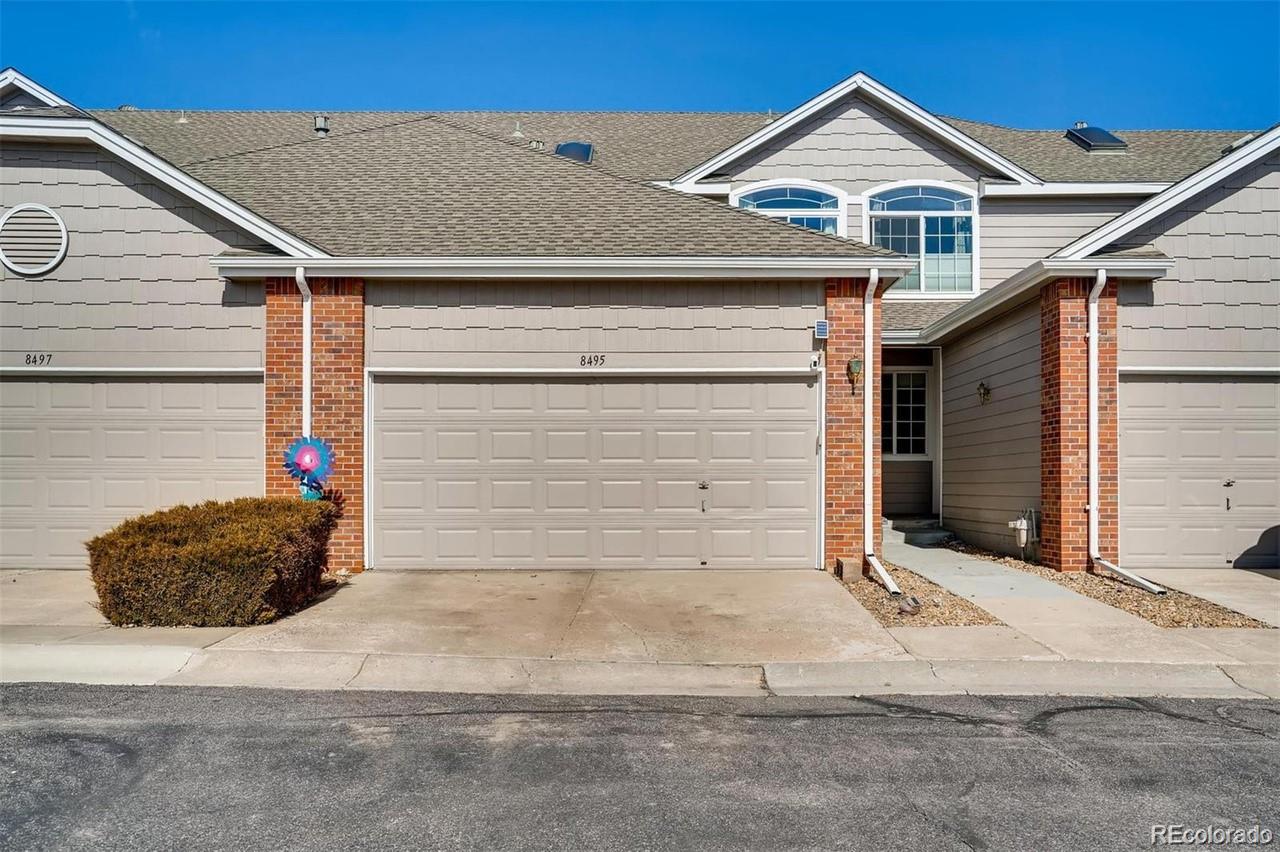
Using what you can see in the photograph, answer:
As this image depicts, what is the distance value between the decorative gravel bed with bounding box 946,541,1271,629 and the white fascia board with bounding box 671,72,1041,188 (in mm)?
7654

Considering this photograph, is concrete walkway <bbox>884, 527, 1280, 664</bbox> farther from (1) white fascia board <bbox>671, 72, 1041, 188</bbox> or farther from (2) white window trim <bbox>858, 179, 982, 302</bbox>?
(1) white fascia board <bbox>671, 72, 1041, 188</bbox>

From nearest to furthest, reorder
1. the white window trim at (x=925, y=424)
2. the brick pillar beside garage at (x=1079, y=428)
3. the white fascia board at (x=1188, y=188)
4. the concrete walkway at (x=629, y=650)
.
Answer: the concrete walkway at (x=629, y=650), the brick pillar beside garage at (x=1079, y=428), the white fascia board at (x=1188, y=188), the white window trim at (x=925, y=424)

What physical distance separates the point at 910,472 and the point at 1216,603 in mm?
6324

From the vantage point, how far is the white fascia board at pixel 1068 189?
614 inches

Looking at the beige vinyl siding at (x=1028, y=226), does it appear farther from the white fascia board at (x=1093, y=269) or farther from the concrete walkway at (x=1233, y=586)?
the concrete walkway at (x=1233, y=586)

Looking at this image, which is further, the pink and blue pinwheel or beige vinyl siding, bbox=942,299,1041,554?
beige vinyl siding, bbox=942,299,1041,554

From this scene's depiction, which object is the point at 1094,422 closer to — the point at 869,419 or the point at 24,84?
the point at 869,419

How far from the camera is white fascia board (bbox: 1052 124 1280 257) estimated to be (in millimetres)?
11047

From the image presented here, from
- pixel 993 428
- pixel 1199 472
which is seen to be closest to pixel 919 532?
pixel 993 428

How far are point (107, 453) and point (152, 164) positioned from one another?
11.1ft

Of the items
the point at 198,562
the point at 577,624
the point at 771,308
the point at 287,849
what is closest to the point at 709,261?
the point at 771,308

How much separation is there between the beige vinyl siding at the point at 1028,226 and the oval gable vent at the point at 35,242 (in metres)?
13.7

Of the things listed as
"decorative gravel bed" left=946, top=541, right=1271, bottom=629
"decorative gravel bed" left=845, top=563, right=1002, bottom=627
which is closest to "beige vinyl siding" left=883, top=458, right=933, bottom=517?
"decorative gravel bed" left=946, top=541, right=1271, bottom=629

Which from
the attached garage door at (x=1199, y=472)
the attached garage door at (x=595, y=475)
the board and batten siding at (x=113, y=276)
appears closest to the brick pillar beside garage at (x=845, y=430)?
the attached garage door at (x=595, y=475)
